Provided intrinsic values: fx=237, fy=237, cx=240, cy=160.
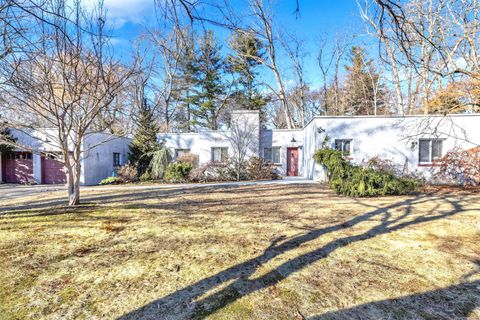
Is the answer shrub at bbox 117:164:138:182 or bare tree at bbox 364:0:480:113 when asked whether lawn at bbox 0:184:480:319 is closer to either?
bare tree at bbox 364:0:480:113

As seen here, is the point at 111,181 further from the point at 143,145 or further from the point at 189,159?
the point at 189,159

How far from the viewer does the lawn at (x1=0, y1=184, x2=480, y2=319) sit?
2.25 m

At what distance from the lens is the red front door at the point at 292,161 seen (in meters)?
16.4

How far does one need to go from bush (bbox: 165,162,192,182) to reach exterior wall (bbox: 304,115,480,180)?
23.5ft

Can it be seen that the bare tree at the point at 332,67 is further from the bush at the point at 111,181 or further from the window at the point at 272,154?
the bush at the point at 111,181

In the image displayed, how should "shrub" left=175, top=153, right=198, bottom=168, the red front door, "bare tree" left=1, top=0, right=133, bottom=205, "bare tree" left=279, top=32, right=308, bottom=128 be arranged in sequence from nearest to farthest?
"bare tree" left=1, top=0, right=133, bottom=205 → "shrub" left=175, top=153, right=198, bottom=168 → the red front door → "bare tree" left=279, top=32, right=308, bottom=128

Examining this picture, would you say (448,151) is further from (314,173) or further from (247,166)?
(247,166)

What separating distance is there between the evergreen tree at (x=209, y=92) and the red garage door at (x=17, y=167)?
42.4 ft

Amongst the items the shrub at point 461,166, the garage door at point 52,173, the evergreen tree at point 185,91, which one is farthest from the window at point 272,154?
the garage door at point 52,173

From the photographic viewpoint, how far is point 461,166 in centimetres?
1073

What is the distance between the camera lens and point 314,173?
12648 mm

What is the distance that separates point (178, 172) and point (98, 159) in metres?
5.42

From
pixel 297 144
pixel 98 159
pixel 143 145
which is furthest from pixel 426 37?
pixel 98 159

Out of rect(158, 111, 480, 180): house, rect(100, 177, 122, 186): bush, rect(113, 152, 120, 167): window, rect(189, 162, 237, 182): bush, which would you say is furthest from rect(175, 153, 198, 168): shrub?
rect(158, 111, 480, 180): house
